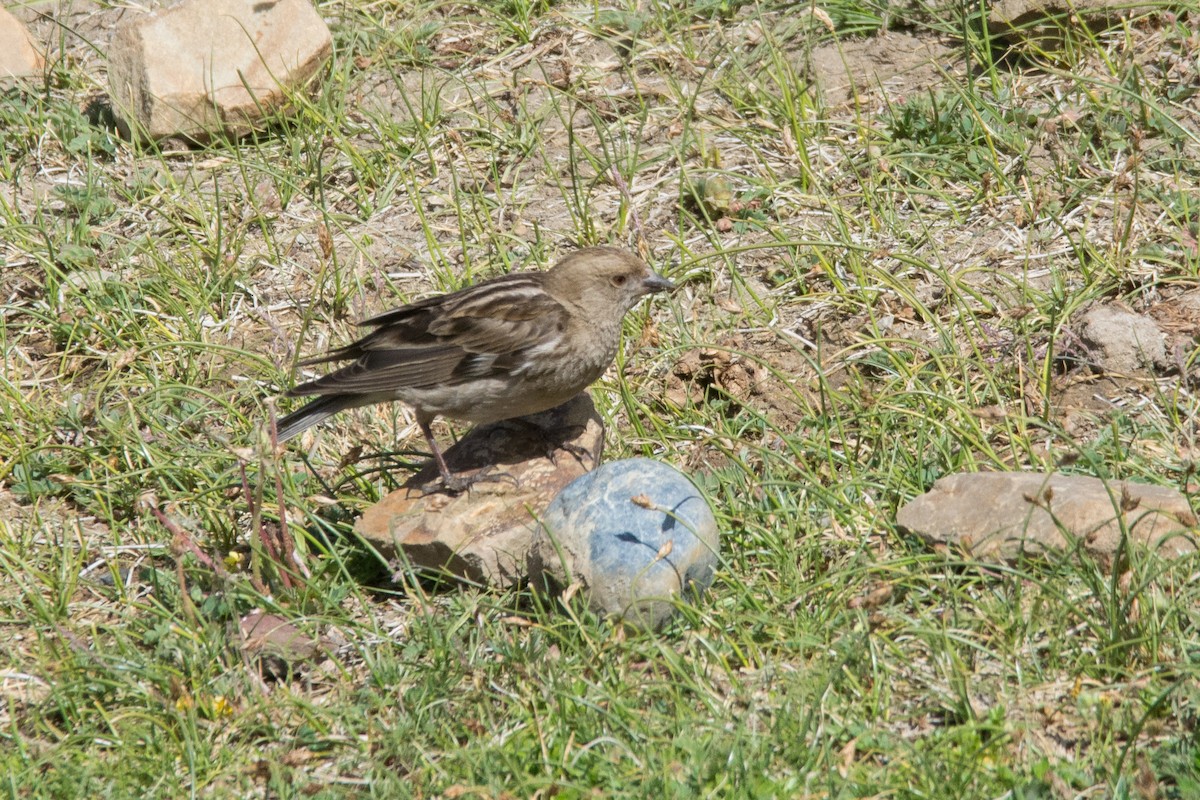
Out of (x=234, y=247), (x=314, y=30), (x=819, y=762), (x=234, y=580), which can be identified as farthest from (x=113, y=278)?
(x=819, y=762)

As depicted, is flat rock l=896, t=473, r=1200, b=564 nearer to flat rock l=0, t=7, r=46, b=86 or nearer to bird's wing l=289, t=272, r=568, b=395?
bird's wing l=289, t=272, r=568, b=395

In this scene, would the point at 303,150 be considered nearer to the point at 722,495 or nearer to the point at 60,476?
the point at 60,476

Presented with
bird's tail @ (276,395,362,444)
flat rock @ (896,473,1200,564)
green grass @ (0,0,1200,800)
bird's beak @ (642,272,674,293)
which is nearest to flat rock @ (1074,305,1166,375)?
green grass @ (0,0,1200,800)

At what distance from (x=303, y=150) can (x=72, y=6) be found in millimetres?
2592

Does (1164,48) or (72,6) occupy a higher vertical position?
(72,6)

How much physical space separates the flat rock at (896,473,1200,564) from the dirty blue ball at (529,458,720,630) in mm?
829

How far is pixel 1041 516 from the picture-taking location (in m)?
4.66

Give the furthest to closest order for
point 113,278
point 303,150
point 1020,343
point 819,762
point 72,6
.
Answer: point 72,6, point 303,150, point 113,278, point 1020,343, point 819,762

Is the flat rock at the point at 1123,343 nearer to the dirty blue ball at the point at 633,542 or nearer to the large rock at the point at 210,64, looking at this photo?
the dirty blue ball at the point at 633,542

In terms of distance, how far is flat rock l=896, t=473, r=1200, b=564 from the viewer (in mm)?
4488

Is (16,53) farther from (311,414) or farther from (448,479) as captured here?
(448,479)

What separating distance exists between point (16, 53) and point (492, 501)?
531cm

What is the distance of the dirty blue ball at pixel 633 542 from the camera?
459 centimetres

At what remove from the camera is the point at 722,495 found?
5.48 m
